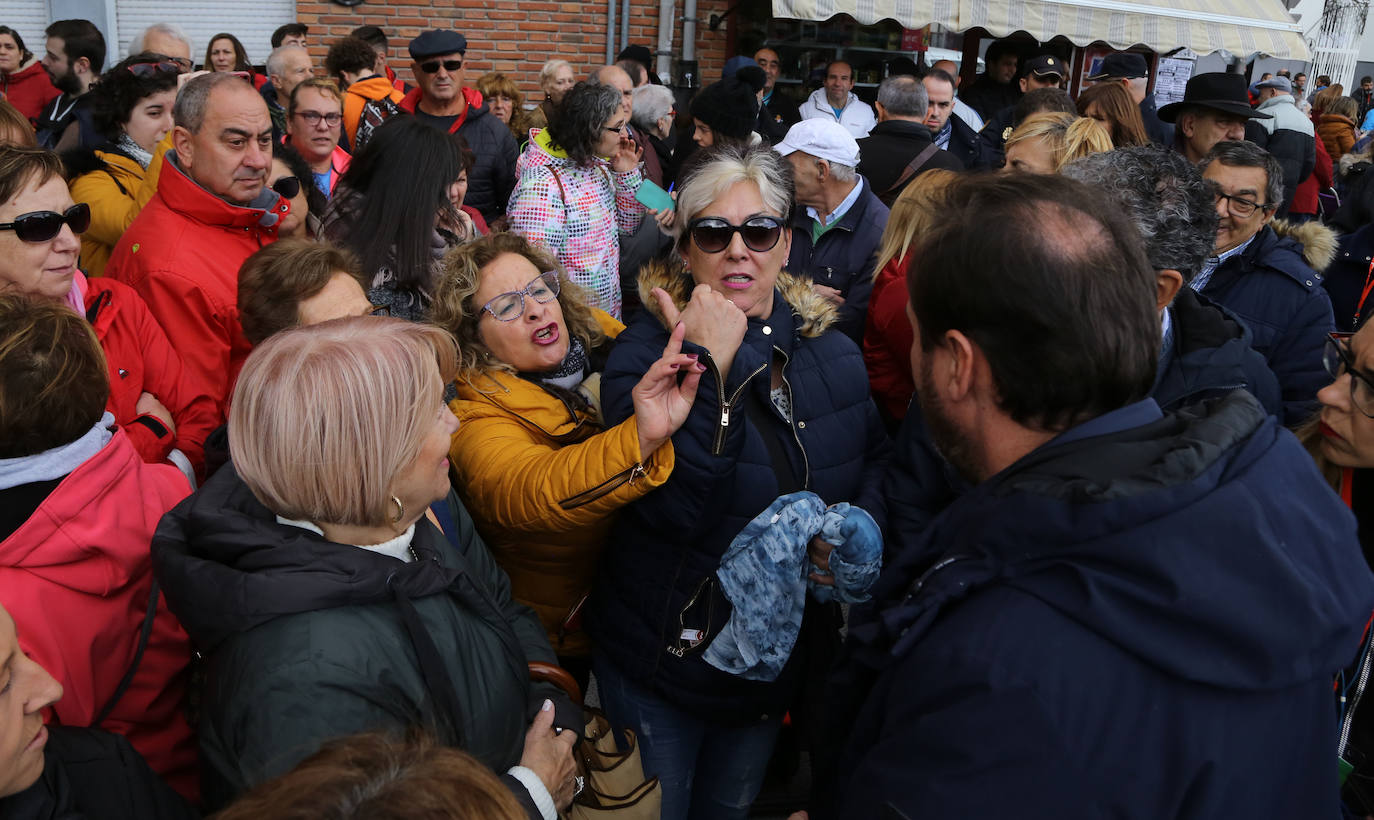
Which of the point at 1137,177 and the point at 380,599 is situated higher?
the point at 1137,177

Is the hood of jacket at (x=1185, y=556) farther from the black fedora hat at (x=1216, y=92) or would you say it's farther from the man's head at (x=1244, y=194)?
the black fedora hat at (x=1216, y=92)

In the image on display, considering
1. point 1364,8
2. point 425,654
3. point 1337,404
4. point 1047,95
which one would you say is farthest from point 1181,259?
point 1364,8

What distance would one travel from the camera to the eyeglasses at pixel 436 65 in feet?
18.5

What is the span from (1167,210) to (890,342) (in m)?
1.02

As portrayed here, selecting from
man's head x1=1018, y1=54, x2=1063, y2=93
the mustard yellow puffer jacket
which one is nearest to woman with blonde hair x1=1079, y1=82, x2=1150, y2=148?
man's head x1=1018, y1=54, x2=1063, y2=93

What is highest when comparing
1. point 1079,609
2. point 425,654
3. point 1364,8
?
point 1364,8

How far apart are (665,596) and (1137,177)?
5.43 feet

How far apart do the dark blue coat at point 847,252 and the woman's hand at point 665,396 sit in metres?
1.84

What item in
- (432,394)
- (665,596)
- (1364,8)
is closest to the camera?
(432,394)

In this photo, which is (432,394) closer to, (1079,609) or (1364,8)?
(1079,609)

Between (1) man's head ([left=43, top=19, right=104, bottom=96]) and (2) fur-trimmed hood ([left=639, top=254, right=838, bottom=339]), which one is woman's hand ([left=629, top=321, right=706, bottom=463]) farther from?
(1) man's head ([left=43, top=19, right=104, bottom=96])

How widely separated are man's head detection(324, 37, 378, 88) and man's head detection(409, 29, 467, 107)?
0.85 meters

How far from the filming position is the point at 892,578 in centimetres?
145

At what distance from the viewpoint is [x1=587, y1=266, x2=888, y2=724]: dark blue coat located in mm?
2088
